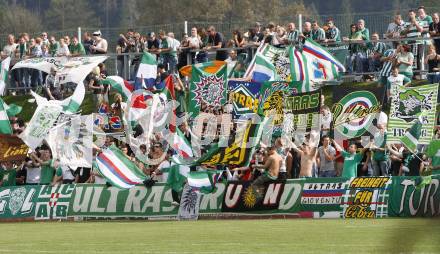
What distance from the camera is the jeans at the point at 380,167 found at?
19938mm

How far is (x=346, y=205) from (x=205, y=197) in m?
3.37

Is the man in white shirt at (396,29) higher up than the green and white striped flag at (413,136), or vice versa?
the man in white shirt at (396,29)

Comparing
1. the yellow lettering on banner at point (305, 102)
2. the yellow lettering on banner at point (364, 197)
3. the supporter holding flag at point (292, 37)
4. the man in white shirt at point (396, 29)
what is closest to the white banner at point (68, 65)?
the supporter holding flag at point (292, 37)

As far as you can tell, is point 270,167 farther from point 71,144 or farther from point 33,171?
point 33,171

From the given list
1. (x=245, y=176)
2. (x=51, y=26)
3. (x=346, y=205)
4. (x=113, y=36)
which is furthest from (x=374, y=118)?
(x=51, y=26)

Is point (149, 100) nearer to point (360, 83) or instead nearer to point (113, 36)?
point (360, 83)

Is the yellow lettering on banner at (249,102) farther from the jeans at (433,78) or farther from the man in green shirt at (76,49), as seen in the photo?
the man in green shirt at (76,49)

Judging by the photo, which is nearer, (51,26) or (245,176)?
(245,176)

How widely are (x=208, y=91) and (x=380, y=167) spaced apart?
13.3ft

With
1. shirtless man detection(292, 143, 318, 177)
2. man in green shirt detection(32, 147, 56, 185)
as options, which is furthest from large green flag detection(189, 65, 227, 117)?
man in green shirt detection(32, 147, 56, 185)

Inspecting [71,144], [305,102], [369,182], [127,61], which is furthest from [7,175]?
[369,182]

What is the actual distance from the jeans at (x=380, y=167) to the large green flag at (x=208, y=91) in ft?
11.5

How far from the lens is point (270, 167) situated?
2048cm

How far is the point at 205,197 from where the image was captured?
21594 millimetres
